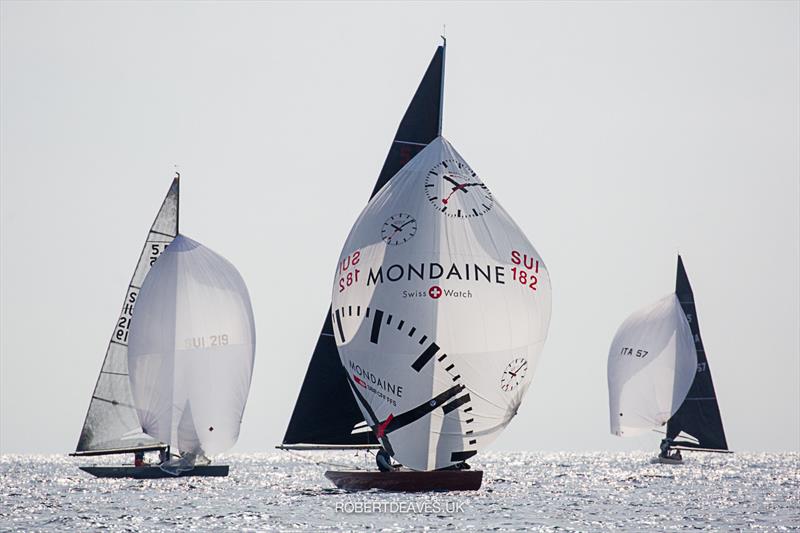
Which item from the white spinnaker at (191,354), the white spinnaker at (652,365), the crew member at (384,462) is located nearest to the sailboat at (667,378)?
the white spinnaker at (652,365)

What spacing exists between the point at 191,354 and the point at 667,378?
113 ft

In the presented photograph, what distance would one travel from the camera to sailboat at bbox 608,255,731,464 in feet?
252

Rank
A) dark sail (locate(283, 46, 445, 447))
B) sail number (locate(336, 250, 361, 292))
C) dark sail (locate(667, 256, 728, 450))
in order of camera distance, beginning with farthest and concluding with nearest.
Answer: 1. dark sail (locate(667, 256, 728, 450))
2. dark sail (locate(283, 46, 445, 447))
3. sail number (locate(336, 250, 361, 292))

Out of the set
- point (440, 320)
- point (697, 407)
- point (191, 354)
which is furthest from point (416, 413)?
point (697, 407)

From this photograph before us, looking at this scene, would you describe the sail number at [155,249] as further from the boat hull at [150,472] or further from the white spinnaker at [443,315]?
the white spinnaker at [443,315]

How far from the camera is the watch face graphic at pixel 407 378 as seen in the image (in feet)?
125

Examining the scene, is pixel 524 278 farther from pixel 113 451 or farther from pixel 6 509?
pixel 113 451

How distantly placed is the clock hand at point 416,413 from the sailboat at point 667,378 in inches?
1564

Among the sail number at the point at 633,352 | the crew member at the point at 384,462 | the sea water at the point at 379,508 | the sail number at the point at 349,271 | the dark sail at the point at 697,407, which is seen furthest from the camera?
the dark sail at the point at 697,407

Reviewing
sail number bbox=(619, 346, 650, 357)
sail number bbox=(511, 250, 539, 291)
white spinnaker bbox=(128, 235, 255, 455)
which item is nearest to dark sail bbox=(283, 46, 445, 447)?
white spinnaker bbox=(128, 235, 255, 455)

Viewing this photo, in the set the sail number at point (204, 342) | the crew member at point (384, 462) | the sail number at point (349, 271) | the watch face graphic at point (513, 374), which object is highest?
the sail number at point (349, 271)

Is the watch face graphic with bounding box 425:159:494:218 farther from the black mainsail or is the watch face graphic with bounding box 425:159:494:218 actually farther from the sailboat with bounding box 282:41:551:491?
the black mainsail

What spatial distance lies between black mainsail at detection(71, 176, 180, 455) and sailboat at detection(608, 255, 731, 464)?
1223 inches

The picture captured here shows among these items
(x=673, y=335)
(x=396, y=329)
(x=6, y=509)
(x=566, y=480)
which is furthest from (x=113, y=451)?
(x=673, y=335)
